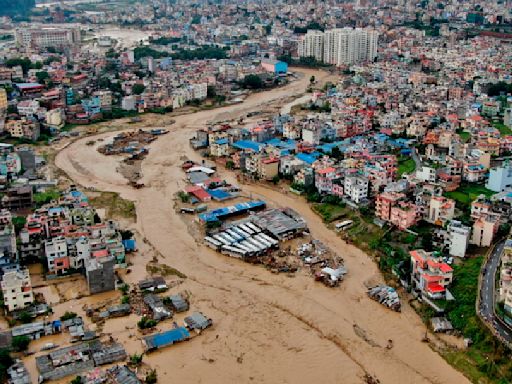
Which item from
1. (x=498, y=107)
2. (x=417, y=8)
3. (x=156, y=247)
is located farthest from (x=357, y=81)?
(x=417, y=8)

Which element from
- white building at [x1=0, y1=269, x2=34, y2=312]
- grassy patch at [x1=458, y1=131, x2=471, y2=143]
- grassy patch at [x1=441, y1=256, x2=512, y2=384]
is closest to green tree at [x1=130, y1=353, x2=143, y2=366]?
white building at [x1=0, y1=269, x2=34, y2=312]

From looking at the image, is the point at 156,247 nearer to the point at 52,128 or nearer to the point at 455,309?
the point at 455,309

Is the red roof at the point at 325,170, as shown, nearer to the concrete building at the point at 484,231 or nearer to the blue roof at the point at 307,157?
the blue roof at the point at 307,157

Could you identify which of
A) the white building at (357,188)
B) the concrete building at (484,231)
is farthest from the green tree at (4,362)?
the concrete building at (484,231)

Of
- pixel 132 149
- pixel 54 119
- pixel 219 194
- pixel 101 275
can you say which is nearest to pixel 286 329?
pixel 101 275

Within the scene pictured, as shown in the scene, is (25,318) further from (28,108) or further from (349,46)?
(349,46)

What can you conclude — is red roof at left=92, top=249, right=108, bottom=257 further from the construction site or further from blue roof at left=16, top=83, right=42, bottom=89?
blue roof at left=16, top=83, right=42, bottom=89
